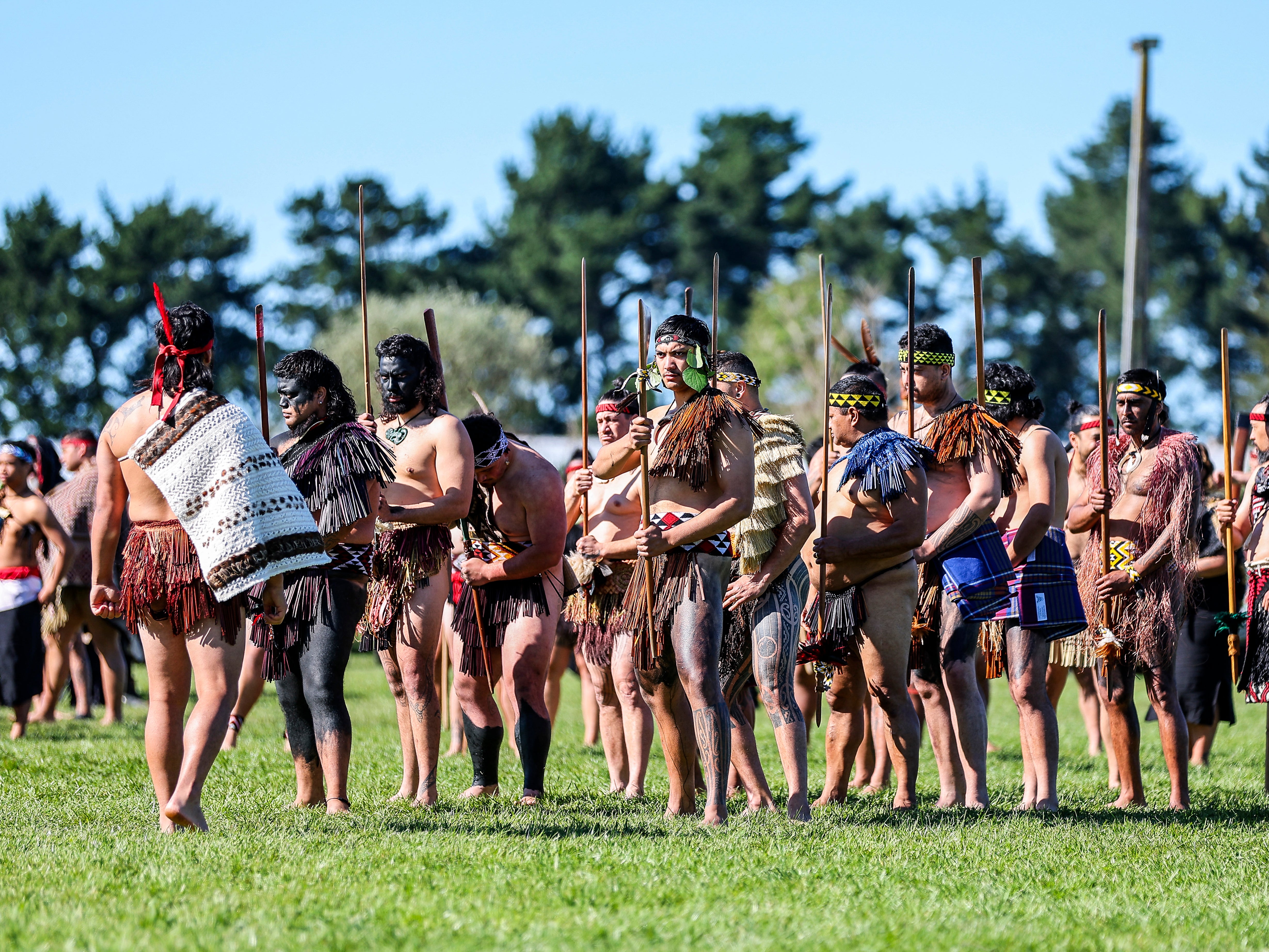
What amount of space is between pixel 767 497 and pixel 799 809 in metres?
1.36

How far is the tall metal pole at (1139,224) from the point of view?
2055 cm

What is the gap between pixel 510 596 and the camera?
727 centimetres

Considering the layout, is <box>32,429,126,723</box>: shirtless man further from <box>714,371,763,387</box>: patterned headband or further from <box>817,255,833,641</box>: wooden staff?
<box>817,255,833,641</box>: wooden staff

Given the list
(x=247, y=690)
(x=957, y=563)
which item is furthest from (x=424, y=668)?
(x=957, y=563)

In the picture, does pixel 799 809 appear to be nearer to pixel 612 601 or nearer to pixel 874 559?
pixel 874 559

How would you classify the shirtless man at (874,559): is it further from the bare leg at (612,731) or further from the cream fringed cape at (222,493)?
the cream fringed cape at (222,493)

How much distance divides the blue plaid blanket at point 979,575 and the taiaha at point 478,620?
2.18m

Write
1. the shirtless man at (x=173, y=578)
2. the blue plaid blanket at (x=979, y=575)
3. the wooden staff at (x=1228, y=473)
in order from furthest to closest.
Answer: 1. the wooden staff at (x=1228, y=473)
2. the blue plaid blanket at (x=979, y=575)
3. the shirtless man at (x=173, y=578)

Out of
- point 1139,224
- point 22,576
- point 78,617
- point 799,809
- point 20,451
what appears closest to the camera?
point 799,809

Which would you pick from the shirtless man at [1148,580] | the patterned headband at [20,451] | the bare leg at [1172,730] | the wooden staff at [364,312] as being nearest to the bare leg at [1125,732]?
the shirtless man at [1148,580]

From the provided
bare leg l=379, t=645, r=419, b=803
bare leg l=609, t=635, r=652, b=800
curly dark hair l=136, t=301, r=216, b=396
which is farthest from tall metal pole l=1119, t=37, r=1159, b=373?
curly dark hair l=136, t=301, r=216, b=396

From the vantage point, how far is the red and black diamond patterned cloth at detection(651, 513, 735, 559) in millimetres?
6207

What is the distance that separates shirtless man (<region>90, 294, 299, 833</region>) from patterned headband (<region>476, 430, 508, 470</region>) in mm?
1522

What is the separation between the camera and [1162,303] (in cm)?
5688
